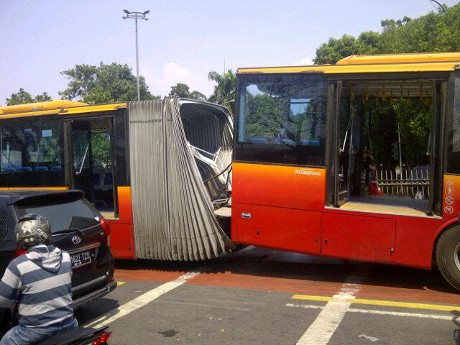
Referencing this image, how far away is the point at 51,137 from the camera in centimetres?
897

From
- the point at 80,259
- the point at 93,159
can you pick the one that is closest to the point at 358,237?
the point at 80,259

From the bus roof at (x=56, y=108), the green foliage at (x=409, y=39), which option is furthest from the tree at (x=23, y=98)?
the bus roof at (x=56, y=108)

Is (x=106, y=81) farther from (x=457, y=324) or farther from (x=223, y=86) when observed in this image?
(x=457, y=324)

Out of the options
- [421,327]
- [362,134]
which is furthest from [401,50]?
[421,327]

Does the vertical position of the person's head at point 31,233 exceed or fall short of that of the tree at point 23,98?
it falls short

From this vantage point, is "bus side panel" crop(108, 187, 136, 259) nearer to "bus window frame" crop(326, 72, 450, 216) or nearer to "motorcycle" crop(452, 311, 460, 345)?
"bus window frame" crop(326, 72, 450, 216)

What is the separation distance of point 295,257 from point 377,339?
13.5ft

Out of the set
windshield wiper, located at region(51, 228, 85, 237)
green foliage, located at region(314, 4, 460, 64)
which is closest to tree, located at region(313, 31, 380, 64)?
green foliage, located at region(314, 4, 460, 64)

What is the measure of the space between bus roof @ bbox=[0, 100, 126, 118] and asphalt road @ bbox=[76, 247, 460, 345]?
9.77 ft

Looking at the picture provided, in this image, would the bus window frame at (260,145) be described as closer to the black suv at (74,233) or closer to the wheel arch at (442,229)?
the wheel arch at (442,229)

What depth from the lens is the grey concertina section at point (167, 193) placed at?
25.6 ft

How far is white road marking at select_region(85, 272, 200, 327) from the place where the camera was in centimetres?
584

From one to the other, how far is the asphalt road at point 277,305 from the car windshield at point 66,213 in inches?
49.8

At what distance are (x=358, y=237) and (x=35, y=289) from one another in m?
4.80
